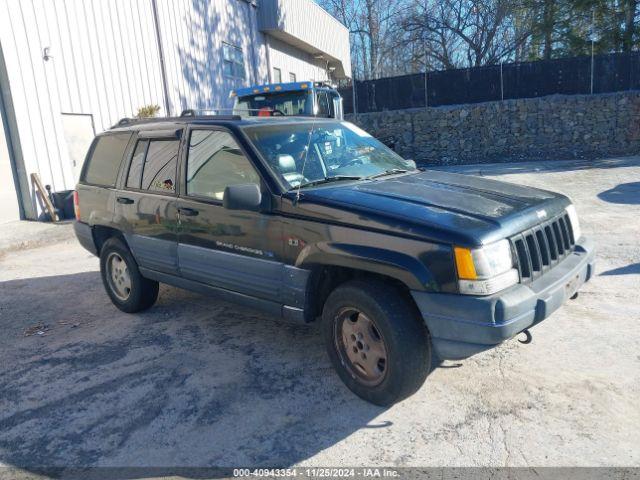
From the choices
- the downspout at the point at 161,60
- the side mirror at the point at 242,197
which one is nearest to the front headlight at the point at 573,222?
the side mirror at the point at 242,197

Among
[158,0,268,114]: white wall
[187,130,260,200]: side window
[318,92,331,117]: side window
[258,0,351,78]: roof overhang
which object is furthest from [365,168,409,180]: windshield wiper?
→ [258,0,351,78]: roof overhang

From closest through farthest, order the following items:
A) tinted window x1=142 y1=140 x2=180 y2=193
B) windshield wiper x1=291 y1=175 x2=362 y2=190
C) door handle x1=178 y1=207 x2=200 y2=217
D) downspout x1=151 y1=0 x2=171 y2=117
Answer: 1. windshield wiper x1=291 y1=175 x2=362 y2=190
2. door handle x1=178 y1=207 x2=200 y2=217
3. tinted window x1=142 y1=140 x2=180 y2=193
4. downspout x1=151 y1=0 x2=171 y2=117

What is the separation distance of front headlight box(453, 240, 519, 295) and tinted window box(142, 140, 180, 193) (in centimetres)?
266

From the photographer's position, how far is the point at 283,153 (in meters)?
3.93

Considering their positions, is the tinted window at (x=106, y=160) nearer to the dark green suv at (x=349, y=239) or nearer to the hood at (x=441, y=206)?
the dark green suv at (x=349, y=239)

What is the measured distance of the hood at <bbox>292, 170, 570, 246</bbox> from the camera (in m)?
2.95

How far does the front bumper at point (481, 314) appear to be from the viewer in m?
2.80

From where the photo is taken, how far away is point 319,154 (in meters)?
4.09

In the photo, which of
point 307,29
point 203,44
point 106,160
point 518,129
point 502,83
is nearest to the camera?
point 106,160

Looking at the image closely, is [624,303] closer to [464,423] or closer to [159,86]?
[464,423]

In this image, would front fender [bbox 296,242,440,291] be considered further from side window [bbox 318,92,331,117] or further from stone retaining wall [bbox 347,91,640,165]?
stone retaining wall [bbox 347,91,640,165]

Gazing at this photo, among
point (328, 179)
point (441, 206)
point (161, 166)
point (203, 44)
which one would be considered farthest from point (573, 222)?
point (203, 44)

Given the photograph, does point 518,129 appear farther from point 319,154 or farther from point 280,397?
point 280,397

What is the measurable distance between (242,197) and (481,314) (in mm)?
1704
